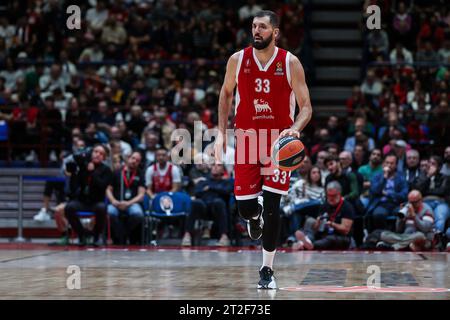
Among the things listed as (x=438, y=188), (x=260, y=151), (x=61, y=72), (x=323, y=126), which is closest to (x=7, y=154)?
(x=61, y=72)

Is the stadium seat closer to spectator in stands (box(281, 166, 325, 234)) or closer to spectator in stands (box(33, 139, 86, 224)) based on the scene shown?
spectator in stands (box(281, 166, 325, 234))

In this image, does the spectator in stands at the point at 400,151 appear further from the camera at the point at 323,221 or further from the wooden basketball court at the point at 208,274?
the wooden basketball court at the point at 208,274

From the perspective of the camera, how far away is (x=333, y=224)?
14148 mm

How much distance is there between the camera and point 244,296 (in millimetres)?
7391

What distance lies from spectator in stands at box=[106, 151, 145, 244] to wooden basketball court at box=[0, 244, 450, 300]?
1.27 metres

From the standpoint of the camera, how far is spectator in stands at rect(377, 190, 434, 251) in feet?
46.4

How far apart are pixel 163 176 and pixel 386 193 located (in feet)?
11.7

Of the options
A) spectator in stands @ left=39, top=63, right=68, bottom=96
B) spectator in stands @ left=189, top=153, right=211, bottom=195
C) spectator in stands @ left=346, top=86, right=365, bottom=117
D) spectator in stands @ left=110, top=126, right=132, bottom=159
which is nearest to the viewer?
spectator in stands @ left=189, top=153, right=211, bottom=195

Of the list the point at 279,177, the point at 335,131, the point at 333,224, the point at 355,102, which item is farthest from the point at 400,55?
the point at 279,177

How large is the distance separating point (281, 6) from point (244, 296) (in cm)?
1508

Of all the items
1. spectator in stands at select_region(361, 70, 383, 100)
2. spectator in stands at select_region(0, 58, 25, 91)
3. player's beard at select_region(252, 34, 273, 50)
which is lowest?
player's beard at select_region(252, 34, 273, 50)

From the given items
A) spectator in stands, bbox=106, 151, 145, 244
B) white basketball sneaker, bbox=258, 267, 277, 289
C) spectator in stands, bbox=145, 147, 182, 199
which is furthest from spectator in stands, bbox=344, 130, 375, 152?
white basketball sneaker, bbox=258, 267, 277, 289

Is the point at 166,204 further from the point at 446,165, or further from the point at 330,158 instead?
the point at 446,165

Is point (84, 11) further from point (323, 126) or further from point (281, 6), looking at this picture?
point (323, 126)
